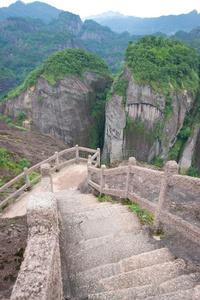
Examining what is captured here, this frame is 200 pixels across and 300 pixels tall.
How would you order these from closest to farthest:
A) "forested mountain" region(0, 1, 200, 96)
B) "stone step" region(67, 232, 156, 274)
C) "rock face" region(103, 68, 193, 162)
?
"stone step" region(67, 232, 156, 274), "rock face" region(103, 68, 193, 162), "forested mountain" region(0, 1, 200, 96)

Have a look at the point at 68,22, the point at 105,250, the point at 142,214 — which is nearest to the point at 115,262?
the point at 105,250

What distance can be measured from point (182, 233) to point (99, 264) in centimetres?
192

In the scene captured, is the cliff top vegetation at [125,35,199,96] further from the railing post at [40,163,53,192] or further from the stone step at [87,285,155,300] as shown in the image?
the stone step at [87,285,155,300]

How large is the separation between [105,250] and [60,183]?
6.64m

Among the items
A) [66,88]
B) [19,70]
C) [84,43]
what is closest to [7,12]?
[84,43]

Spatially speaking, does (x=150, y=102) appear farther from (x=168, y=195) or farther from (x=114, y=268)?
(x=114, y=268)

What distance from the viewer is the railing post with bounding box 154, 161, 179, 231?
4137 millimetres

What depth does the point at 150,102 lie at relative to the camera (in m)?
28.2

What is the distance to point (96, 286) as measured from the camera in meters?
3.10

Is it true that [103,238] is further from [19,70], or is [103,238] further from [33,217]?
[19,70]

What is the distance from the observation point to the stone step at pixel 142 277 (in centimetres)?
304

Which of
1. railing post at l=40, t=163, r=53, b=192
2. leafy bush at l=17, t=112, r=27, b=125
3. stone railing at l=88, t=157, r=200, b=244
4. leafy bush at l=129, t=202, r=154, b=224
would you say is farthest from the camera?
leafy bush at l=17, t=112, r=27, b=125

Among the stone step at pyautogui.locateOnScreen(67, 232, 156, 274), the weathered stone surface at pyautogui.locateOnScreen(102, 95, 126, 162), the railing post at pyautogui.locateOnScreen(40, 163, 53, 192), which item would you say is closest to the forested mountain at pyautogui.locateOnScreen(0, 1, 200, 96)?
the weathered stone surface at pyautogui.locateOnScreen(102, 95, 126, 162)

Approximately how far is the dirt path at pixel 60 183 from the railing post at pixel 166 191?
5.45m
